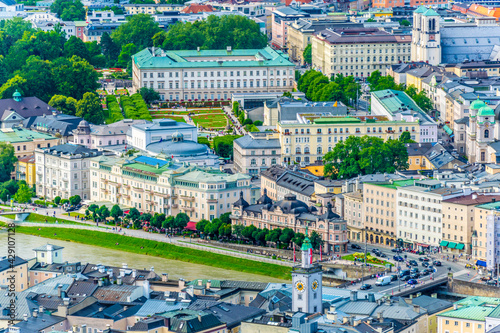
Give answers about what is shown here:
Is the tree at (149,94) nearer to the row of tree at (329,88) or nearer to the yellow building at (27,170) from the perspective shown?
the row of tree at (329,88)

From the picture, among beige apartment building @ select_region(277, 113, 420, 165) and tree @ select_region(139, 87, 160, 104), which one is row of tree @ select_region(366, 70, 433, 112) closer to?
beige apartment building @ select_region(277, 113, 420, 165)

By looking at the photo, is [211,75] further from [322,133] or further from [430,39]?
[322,133]

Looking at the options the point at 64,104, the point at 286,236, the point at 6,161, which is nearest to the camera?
the point at 286,236

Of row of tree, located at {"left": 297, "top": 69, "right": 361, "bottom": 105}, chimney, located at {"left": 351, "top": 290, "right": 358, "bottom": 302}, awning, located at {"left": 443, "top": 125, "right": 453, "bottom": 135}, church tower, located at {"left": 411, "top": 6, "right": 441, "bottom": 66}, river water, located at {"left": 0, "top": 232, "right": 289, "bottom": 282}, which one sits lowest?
river water, located at {"left": 0, "top": 232, "right": 289, "bottom": 282}

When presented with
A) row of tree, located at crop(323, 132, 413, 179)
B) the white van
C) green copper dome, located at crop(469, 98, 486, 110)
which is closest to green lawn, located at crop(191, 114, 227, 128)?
row of tree, located at crop(323, 132, 413, 179)

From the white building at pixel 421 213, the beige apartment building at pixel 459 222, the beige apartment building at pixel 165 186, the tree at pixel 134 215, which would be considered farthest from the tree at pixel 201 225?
the beige apartment building at pixel 459 222

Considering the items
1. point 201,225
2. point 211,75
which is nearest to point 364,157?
point 201,225

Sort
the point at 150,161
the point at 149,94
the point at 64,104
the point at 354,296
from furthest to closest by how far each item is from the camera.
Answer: the point at 149,94 → the point at 64,104 → the point at 150,161 → the point at 354,296

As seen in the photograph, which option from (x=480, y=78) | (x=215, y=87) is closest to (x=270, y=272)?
(x=480, y=78)
